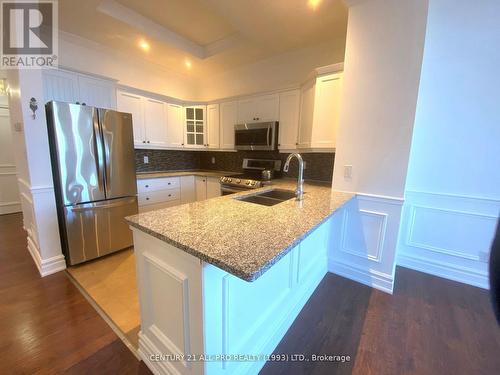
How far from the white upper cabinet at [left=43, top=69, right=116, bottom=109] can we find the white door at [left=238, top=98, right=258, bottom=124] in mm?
1882

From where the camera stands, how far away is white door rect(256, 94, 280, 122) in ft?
10.2

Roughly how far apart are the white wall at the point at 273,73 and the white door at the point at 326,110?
626mm

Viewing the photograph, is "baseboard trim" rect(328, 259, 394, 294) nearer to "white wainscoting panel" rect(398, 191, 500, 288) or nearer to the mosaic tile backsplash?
"white wainscoting panel" rect(398, 191, 500, 288)

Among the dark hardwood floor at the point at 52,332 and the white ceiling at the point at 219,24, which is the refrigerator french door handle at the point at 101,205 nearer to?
the dark hardwood floor at the point at 52,332

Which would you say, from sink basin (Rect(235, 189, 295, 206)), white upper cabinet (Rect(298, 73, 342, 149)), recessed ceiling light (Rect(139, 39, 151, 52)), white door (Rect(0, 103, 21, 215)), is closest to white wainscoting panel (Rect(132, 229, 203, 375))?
sink basin (Rect(235, 189, 295, 206))

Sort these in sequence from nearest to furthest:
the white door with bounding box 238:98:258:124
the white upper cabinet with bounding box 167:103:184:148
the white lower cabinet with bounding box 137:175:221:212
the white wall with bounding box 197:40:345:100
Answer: the white wall with bounding box 197:40:345:100 → the white lower cabinet with bounding box 137:175:221:212 → the white door with bounding box 238:98:258:124 → the white upper cabinet with bounding box 167:103:184:148

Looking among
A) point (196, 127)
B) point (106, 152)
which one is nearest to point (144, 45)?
→ point (196, 127)

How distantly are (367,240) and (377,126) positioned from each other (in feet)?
3.64

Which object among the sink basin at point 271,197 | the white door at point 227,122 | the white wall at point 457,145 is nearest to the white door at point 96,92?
the white door at point 227,122

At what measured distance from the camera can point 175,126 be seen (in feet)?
12.7

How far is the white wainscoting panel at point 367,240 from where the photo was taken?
194cm
